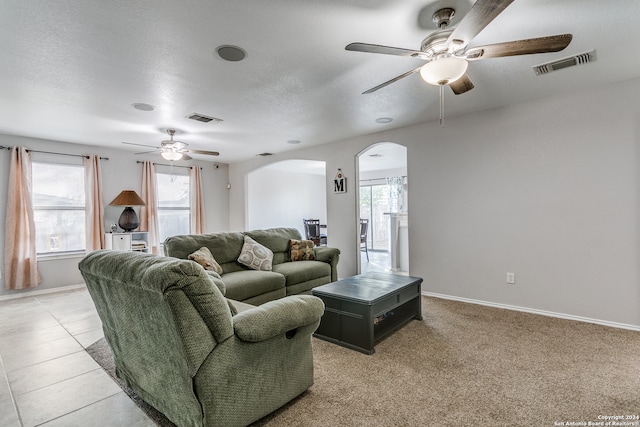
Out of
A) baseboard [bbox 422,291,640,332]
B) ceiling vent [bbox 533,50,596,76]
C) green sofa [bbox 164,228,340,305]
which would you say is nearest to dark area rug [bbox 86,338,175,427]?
green sofa [bbox 164,228,340,305]

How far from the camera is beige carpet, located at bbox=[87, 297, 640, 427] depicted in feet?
5.72

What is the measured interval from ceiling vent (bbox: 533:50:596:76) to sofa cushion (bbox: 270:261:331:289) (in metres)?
3.15

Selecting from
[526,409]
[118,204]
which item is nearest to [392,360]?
[526,409]

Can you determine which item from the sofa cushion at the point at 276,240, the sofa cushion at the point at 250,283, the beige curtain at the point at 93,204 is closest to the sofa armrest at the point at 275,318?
the sofa cushion at the point at 250,283

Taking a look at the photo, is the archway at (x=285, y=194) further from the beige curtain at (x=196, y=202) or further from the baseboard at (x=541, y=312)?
the baseboard at (x=541, y=312)

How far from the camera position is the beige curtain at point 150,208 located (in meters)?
5.82

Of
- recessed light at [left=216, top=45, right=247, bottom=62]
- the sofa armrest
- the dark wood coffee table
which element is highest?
recessed light at [left=216, top=45, right=247, bottom=62]

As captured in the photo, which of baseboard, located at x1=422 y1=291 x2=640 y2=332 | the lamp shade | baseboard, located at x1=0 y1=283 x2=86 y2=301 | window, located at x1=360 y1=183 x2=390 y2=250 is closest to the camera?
baseboard, located at x1=422 y1=291 x2=640 y2=332

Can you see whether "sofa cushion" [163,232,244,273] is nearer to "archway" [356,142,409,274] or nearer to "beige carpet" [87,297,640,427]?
"beige carpet" [87,297,640,427]

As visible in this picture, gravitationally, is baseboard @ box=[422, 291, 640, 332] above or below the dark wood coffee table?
below

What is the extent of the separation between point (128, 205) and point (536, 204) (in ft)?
19.4

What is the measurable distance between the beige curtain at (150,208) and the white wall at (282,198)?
1.91m

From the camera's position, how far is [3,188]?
4.53 m

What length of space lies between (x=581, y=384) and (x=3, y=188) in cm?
707
